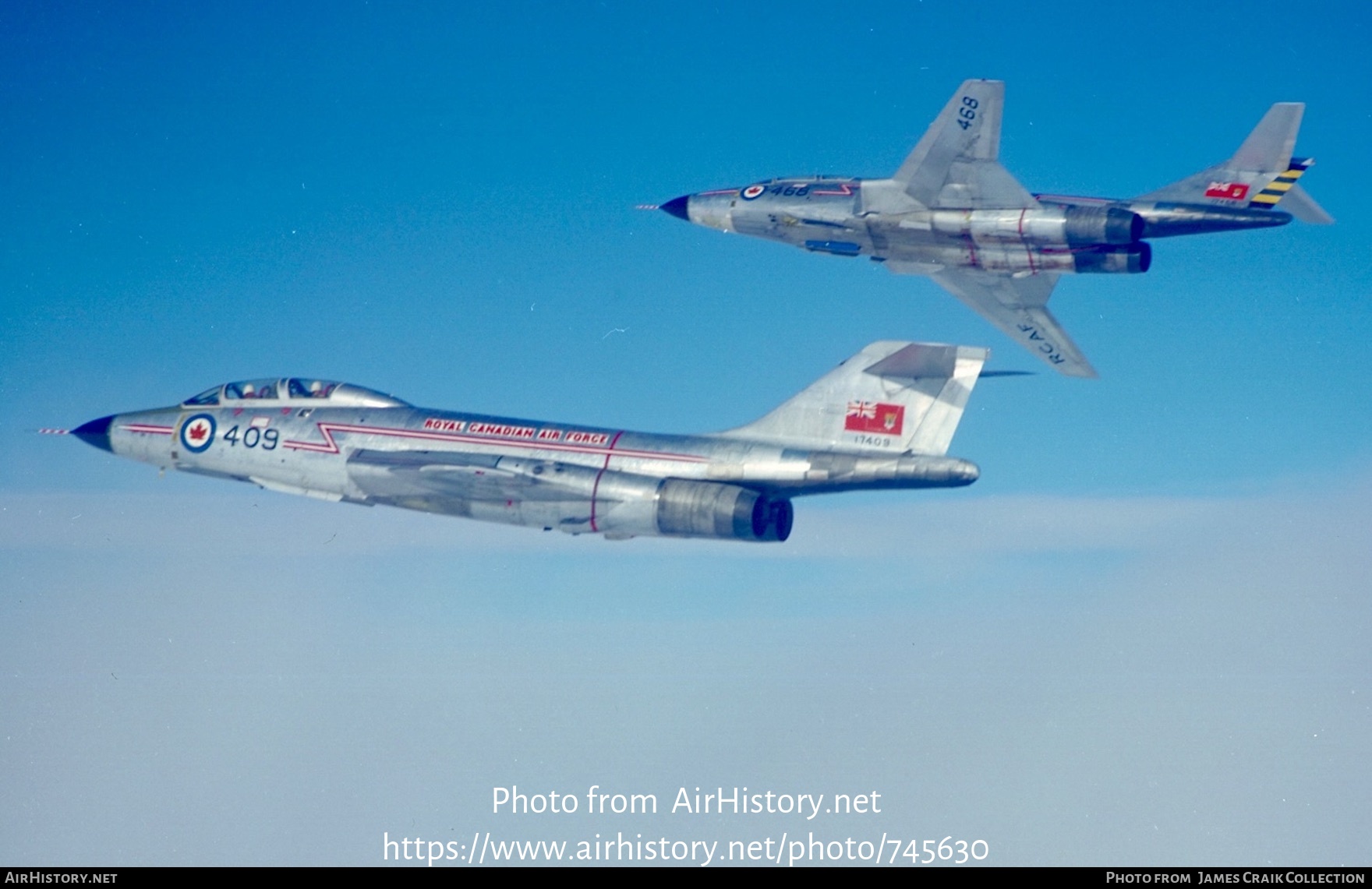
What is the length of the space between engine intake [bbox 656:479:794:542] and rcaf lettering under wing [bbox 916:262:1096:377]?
1075cm

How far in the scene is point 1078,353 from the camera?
36.2 metres

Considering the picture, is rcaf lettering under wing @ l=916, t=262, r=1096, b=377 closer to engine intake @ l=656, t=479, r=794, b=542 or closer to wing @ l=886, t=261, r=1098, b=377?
wing @ l=886, t=261, r=1098, b=377

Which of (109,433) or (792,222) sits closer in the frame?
(109,433)

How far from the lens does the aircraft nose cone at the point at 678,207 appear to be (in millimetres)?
41312

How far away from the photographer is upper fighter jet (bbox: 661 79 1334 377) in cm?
3425

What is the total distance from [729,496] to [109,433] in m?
14.9

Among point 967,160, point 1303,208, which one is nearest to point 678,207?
point 967,160

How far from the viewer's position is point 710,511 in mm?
27641

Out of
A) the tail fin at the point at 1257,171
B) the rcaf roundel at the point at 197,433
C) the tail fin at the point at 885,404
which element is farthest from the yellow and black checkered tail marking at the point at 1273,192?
the rcaf roundel at the point at 197,433

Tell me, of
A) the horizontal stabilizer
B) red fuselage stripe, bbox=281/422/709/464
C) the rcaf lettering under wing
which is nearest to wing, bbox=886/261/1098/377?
the rcaf lettering under wing

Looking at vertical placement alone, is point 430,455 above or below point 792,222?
below

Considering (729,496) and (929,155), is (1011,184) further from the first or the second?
(729,496)
